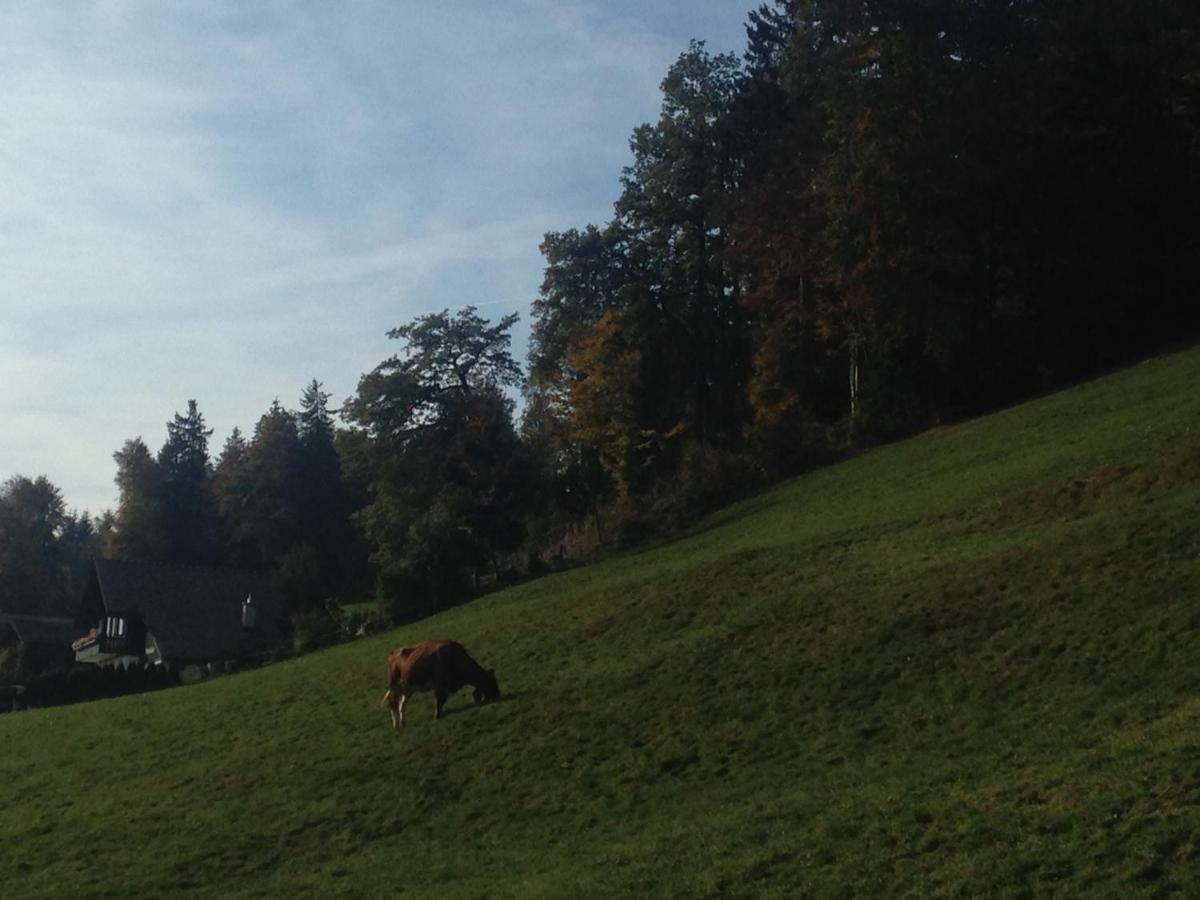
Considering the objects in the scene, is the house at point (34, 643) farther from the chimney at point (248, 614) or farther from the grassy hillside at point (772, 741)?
the grassy hillside at point (772, 741)

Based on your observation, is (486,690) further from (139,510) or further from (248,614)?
(139,510)

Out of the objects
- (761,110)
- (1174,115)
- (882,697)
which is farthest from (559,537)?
(882,697)

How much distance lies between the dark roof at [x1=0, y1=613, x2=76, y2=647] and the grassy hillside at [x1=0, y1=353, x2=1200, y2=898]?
44325mm

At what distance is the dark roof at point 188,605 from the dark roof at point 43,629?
16.5ft

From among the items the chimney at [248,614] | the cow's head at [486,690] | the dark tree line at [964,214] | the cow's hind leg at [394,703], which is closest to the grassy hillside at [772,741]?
the cow's hind leg at [394,703]

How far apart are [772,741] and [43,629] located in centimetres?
7534

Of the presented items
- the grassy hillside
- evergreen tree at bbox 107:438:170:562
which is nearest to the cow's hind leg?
the grassy hillside

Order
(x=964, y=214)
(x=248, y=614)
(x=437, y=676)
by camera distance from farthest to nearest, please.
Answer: (x=248, y=614), (x=964, y=214), (x=437, y=676)

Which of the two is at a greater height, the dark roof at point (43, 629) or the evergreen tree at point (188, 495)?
the evergreen tree at point (188, 495)

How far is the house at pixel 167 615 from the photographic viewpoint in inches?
2800

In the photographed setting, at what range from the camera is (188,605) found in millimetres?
73750

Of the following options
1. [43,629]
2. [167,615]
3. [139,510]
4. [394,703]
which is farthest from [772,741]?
[139,510]

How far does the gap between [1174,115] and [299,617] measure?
43231 mm

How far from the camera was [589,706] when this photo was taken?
2634 centimetres
